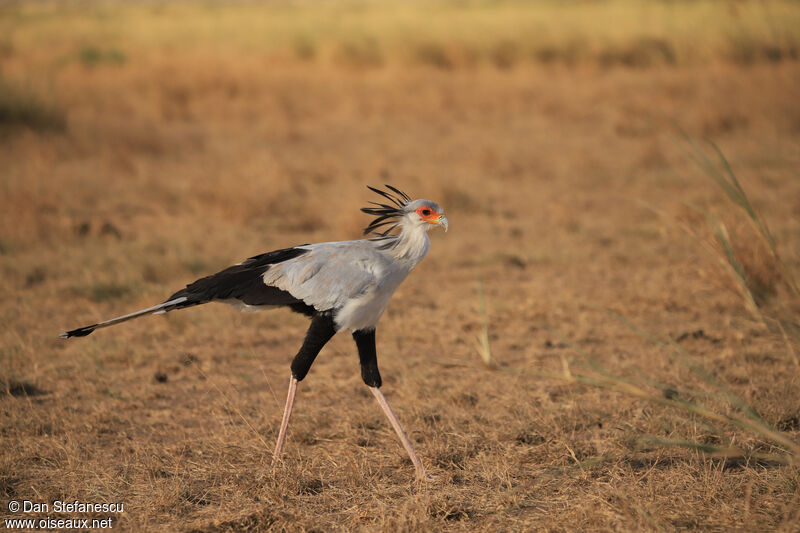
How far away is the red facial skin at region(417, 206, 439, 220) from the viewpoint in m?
3.54

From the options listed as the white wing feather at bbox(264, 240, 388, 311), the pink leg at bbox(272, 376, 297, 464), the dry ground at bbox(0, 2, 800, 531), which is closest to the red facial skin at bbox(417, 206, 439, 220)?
the white wing feather at bbox(264, 240, 388, 311)

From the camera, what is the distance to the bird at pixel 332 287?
3.39m

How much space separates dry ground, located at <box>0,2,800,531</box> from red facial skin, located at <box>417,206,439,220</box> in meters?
0.58

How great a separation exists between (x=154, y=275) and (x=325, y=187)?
3457mm

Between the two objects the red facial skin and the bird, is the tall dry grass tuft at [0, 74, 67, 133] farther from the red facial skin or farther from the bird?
the red facial skin

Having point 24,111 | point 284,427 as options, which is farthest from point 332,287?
point 24,111

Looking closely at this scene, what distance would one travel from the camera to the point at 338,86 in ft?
52.2

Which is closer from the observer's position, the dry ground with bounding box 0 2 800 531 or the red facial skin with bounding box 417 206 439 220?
the dry ground with bounding box 0 2 800 531

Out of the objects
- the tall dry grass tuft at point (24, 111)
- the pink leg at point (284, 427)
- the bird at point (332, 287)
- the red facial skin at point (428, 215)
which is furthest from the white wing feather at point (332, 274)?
the tall dry grass tuft at point (24, 111)

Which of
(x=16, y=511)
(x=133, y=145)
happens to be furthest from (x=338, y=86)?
(x=16, y=511)

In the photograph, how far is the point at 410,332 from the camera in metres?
5.38

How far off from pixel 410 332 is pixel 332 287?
205cm

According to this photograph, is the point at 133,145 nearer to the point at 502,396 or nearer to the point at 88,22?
the point at 502,396

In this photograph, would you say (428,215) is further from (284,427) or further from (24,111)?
(24,111)
